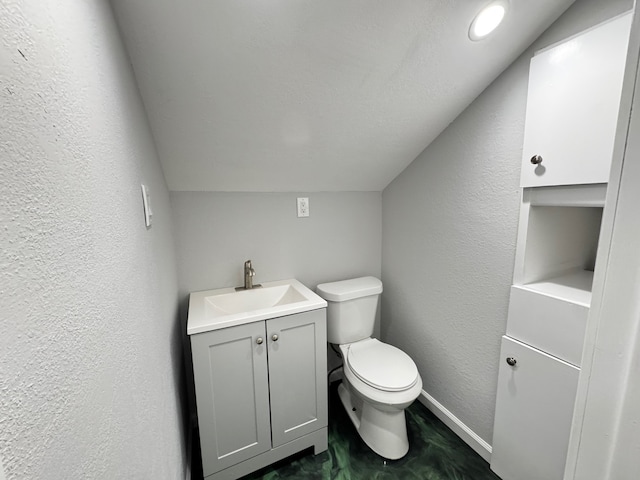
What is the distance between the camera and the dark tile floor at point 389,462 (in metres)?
1.37

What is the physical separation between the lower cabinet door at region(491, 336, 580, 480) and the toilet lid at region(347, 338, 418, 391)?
0.42 metres

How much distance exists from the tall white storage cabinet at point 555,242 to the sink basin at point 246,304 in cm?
91

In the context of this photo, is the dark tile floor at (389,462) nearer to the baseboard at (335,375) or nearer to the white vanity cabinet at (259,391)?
the white vanity cabinet at (259,391)

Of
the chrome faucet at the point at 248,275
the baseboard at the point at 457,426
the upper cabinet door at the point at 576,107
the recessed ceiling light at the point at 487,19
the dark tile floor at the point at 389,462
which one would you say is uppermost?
the recessed ceiling light at the point at 487,19

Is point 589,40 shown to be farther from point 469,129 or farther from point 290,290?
point 290,290

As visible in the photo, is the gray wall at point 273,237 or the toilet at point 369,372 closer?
the toilet at point 369,372

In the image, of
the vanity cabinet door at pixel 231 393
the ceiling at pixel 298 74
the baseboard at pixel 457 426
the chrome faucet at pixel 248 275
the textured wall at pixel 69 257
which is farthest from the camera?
the chrome faucet at pixel 248 275

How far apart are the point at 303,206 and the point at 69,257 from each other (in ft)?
4.64

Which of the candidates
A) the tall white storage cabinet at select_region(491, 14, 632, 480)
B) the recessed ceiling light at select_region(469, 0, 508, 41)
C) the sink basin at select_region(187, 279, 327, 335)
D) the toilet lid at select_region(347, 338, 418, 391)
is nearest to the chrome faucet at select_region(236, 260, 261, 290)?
the sink basin at select_region(187, 279, 327, 335)

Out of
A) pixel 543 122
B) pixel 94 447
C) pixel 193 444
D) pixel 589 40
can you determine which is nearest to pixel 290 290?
pixel 193 444

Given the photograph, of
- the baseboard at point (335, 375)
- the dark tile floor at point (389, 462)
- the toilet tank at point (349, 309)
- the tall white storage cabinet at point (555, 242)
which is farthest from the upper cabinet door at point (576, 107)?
the baseboard at point (335, 375)

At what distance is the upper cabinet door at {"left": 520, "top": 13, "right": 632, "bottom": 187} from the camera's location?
0.89 meters

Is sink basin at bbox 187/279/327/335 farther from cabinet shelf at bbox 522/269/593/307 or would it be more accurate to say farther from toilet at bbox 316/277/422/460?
cabinet shelf at bbox 522/269/593/307

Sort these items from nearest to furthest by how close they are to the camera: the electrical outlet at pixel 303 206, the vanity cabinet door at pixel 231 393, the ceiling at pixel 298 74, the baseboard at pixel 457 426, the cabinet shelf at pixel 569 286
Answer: the ceiling at pixel 298 74 < the cabinet shelf at pixel 569 286 < the vanity cabinet door at pixel 231 393 < the baseboard at pixel 457 426 < the electrical outlet at pixel 303 206
